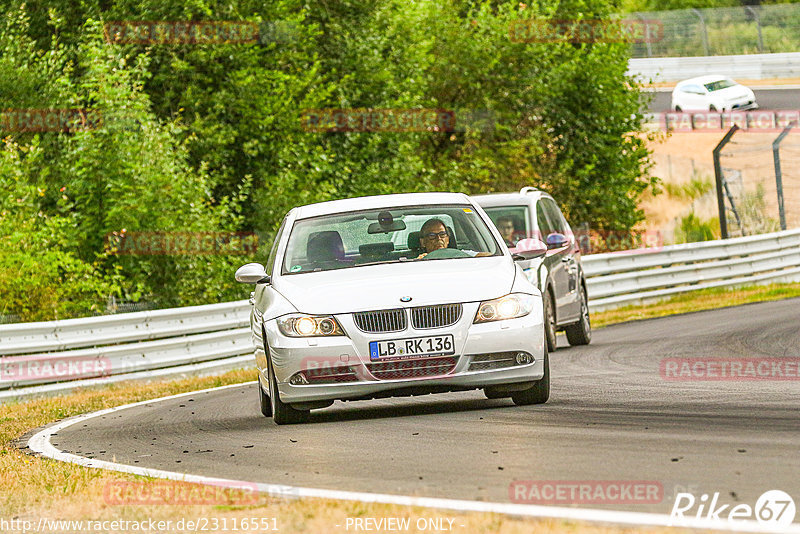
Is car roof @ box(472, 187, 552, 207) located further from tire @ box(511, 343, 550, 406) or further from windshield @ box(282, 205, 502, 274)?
tire @ box(511, 343, 550, 406)

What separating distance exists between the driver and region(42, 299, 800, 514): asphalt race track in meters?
1.12

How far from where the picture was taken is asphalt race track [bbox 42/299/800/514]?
20.7 ft

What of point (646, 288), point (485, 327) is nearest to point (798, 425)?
point (485, 327)

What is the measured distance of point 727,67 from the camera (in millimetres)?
58000

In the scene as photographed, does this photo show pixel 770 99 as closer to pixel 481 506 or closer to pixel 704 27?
pixel 704 27

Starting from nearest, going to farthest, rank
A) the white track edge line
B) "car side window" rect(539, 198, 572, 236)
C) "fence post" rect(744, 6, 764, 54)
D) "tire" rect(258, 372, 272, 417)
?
the white track edge line < "tire" rect(258, 372, 272, 417) < "car side window" rect(539, 198, 572, 236) < "fence post" rect(744, 6, 764, 54)

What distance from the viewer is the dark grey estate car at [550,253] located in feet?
49.2

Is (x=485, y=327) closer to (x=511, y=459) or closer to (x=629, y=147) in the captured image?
(x=511, y=459)

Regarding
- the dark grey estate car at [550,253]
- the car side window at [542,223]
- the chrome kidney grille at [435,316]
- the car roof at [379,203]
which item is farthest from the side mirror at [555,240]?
the chrome kidney grille at [435,316]

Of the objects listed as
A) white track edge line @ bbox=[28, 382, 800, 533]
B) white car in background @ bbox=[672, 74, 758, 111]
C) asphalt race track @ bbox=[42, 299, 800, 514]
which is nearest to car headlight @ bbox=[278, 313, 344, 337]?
asphalt race track @ bbox=[42, 299, 800, 514]

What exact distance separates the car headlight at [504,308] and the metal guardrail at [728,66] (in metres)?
47.3

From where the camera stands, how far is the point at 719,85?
5181 cm

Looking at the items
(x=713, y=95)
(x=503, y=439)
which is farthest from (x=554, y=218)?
(x=713, y=95)

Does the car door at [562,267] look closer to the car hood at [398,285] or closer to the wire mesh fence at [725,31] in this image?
the car hood at [398,285]
